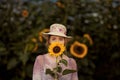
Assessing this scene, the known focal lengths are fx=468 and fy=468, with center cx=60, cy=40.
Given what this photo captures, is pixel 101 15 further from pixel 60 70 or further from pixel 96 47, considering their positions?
pixel 60 70

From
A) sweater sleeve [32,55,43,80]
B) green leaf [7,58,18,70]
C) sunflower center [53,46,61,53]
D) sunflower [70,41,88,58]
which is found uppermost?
sunflower center [53,46,61,53]

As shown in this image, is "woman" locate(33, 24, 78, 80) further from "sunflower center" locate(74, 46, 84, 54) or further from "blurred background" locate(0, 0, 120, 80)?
"blurred background" locate(0, 0, 120, 80)

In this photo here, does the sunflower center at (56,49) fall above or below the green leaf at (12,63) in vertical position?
above

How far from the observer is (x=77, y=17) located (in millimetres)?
5387

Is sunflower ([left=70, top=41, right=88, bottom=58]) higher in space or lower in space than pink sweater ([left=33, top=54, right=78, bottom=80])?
lower

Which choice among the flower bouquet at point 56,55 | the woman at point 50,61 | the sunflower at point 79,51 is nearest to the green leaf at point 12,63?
the sunflower at point 79,51

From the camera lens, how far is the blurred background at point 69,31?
4918 mm

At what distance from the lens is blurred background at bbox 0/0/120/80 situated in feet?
16.1

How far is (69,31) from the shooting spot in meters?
4.82

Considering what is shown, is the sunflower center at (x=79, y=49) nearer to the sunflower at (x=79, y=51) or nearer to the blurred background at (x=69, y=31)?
the sunflower at (x=79, y=51)

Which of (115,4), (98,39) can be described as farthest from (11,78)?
(115,4)

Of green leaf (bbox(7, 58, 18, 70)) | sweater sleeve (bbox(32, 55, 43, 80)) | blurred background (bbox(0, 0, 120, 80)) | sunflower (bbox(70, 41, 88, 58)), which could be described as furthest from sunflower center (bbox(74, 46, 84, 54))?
sweater sleeve (bbox(32, 55, 43, 80))

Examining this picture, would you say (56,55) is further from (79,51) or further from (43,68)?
(79,51)

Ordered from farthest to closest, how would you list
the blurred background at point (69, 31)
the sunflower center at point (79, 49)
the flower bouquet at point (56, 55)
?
the blurred background at point (69, 31)
the sunflower center at point (79, 49)
the flower bouquet at point (56, 55)
